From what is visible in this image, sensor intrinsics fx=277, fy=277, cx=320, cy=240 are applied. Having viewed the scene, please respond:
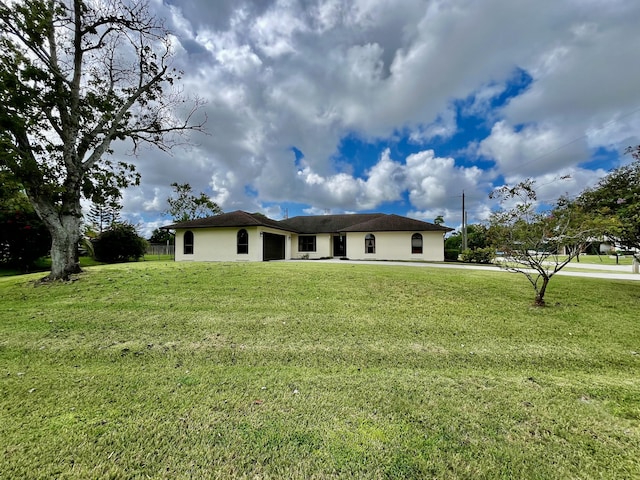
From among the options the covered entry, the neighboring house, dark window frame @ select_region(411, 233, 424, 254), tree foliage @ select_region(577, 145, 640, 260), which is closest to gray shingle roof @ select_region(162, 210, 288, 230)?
the neighboring house

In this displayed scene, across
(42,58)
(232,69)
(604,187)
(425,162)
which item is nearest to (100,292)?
(42,58)

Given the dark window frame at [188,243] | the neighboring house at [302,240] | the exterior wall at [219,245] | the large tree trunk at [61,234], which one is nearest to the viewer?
the large tree trunk at [61,234]

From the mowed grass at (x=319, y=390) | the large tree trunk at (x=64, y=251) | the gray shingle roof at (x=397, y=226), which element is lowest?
the mowed grass at (x=319, y=390)

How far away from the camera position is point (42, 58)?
10.5m

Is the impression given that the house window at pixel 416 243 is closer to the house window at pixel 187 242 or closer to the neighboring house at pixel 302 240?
the neighboring house at pixel 302 240

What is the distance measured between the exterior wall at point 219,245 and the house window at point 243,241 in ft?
0.74

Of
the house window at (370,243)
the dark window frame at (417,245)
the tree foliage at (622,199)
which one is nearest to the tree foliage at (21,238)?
the house window at (370,243)

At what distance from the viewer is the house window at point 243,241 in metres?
20.8

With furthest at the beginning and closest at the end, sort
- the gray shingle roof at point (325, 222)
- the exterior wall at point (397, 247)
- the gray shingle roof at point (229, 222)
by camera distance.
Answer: the gray shingle roof at point (325, 222)
the exterior wall at point (397, 247)
the gray shingle roof at point (229, 222)

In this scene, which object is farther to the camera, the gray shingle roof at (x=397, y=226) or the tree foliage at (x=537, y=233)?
the gray shingle roof at (x=397, y=226)

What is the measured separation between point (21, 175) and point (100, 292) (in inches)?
200

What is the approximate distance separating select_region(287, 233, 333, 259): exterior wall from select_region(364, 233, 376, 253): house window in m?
3.92

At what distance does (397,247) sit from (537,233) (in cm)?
1613

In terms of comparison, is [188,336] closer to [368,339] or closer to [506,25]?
[368,339]
